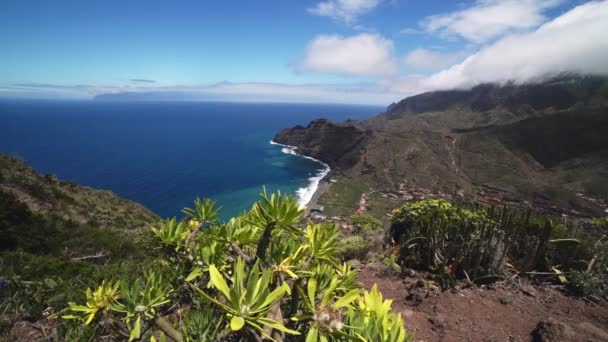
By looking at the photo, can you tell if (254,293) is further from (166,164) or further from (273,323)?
(166,164)

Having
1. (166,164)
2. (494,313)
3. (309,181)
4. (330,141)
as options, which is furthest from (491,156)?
(494,313)

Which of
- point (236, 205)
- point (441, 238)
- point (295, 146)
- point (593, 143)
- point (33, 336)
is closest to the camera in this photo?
point (33, 336)

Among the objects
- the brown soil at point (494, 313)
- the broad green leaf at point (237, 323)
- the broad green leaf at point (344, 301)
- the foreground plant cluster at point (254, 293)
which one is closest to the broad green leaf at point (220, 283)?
the foreground plant cluster at point (254, 293)

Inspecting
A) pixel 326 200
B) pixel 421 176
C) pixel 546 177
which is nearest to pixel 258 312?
pixel 326 200

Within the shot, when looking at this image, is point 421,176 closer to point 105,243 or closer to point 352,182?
point 352,182

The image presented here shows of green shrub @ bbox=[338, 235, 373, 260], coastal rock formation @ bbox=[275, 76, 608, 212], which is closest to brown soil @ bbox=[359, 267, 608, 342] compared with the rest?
green shrub @ bbox=[338, 235, 373, 260]

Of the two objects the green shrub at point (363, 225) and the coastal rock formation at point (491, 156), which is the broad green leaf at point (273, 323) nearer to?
the green shrub at point (363, 225)
